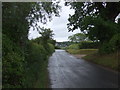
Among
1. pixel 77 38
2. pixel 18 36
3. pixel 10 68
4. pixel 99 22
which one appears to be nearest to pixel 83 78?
pixel 18 36

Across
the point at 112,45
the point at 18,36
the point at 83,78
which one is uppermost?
the point at 18,36

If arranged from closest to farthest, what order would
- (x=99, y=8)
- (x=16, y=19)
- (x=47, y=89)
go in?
(x=16, y=19) < (x=47, y=89) < (x=99, y=8)

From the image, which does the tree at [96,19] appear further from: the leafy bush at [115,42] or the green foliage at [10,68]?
the green foliage at [10,68]

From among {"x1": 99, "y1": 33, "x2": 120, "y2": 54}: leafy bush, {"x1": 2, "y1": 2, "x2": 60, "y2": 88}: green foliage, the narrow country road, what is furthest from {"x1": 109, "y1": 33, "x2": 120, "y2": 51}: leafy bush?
{"x1": 2, "y1": 2, "x2": 60, "y2": 88}: green foliage

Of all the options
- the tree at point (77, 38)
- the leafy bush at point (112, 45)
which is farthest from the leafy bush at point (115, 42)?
the tree at point (77, 38)

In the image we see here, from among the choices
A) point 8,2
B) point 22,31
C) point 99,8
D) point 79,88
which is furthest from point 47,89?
point 99,8

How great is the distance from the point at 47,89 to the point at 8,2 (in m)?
4.33

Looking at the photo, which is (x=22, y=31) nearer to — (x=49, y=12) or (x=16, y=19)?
(x=16, y=19)

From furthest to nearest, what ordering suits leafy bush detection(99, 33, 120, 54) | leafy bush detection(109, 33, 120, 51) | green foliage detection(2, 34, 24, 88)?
leafy bush detection(99, 33, 120, 54)
leafy bush detection(109, 33, 120, 51)
green foliage detection(2, 34, 24, 88)

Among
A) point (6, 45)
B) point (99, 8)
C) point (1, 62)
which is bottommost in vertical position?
point (1, 62)

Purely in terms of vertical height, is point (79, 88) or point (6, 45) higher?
point (6, 45)

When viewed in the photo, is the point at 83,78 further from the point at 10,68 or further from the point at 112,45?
the point at 112,45

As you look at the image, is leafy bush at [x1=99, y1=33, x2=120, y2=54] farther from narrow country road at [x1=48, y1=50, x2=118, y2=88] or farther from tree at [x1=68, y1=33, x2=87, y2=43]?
tree at [x1=68, y1=33, x2=87, y2=43]

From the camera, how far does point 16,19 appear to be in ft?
28.7
